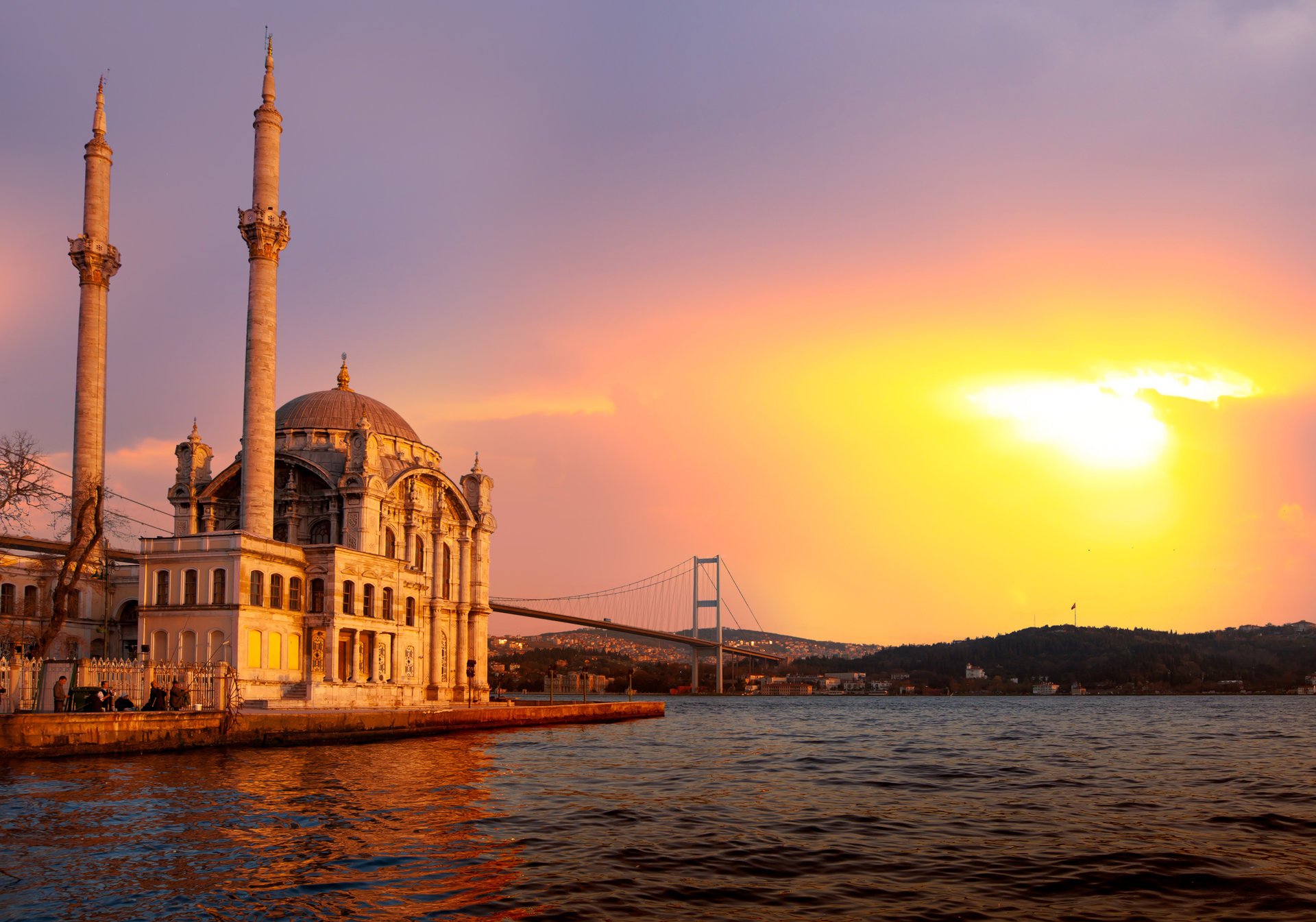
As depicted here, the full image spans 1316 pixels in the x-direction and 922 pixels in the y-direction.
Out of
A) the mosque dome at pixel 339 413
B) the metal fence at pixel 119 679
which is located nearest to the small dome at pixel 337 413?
the mosque dome at pixel 339 413

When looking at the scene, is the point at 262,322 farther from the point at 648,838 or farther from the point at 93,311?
the point at 648,838

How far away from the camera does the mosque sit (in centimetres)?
3650

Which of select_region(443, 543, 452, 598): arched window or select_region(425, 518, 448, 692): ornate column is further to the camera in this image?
select_region(443, 543, 452, 598): arched window

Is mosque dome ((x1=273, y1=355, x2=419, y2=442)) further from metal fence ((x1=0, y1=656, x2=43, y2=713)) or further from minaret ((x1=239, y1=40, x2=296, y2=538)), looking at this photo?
metal fence ((x1=0, y1=656, x2=43, y2=713))

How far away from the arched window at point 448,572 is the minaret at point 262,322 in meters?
13.8

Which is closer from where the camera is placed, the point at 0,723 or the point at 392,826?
the point at 392,826

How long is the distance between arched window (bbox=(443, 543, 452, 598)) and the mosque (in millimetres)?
74

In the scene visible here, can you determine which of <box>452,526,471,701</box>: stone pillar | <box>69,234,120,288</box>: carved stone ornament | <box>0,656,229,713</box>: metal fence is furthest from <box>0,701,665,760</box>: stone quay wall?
<box>69,234,120,288</box>: carved stone ornament

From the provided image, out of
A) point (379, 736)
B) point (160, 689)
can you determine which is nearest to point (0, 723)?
point (160, 689)

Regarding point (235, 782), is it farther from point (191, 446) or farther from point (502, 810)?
point (191, 446)

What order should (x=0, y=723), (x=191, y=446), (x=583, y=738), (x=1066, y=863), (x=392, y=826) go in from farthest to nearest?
(x=191, y=446)
(x=583, y=738)
(x=0, y=723)
(x=392, y=826)
(x=1066, y=863)

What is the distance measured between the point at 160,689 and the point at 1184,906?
23.2m

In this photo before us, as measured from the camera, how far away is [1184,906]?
10672mm

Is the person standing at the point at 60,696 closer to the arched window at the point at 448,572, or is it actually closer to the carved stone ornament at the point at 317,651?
the carved stone ornament at the point at 317,651
